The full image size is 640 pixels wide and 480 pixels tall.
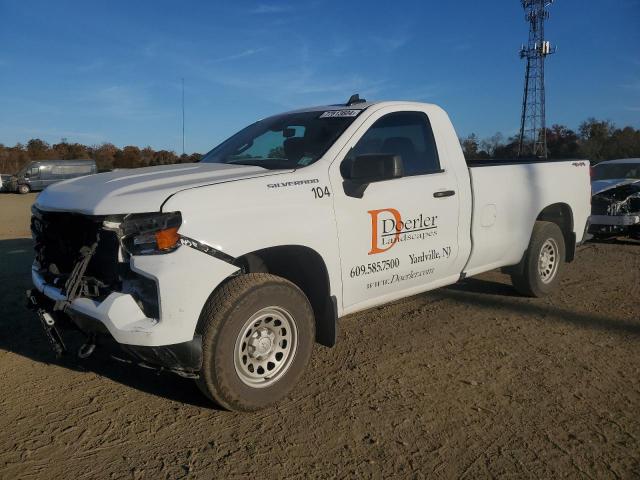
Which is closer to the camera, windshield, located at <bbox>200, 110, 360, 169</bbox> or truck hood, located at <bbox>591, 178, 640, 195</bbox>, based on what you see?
windshield, located at <bbox>200, 110, 360, 169</bbox>

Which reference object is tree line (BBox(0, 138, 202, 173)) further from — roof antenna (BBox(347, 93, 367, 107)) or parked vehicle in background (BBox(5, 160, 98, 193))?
roof antenna (BBox(347, 93, 367, 107))

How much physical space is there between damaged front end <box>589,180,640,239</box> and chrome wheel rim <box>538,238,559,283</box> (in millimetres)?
4403

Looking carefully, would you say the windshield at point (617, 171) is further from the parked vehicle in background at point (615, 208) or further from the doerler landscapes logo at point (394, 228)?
the doerler landscapes logo at point (394, 228)

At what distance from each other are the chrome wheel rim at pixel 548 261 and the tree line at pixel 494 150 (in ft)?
18.6

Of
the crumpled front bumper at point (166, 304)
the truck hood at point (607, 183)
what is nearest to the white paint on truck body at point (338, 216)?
the crumpled front bumper at point (166, 304)

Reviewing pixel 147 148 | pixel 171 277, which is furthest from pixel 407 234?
pixel 147 148

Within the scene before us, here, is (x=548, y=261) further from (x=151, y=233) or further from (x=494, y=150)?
(x=494, y=150)

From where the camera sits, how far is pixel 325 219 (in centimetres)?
362

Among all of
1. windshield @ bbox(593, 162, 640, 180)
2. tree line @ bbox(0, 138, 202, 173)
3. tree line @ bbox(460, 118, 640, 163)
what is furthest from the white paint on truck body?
tree line @ bbox(0, 138, 202, 173)

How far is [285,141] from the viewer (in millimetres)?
4355

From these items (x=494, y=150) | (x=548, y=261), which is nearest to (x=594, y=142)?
(x=494, y=150)

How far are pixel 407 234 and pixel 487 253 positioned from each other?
1.30 m

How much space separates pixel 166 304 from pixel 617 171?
11167 mm

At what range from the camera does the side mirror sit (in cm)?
368
